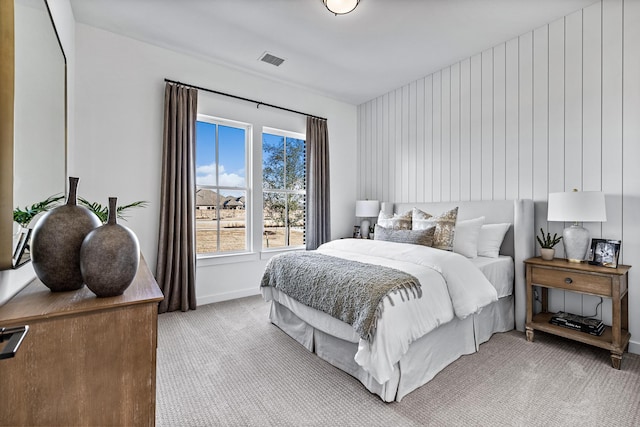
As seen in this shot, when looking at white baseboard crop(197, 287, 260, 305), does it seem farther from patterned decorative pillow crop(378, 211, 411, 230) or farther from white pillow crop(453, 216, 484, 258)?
white pillow crop(453, 216, 484, 258)

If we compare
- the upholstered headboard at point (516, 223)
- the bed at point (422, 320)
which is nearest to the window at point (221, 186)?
the bed at point (422, 320)

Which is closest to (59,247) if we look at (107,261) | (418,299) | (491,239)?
(107,261)

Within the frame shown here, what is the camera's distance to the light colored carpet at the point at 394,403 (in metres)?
1.68

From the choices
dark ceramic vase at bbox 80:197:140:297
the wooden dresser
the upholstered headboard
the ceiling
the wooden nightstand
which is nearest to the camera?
the wooden dresser

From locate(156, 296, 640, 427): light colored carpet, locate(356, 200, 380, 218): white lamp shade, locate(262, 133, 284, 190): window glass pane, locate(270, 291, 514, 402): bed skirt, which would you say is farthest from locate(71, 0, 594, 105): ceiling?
locate(156, 296, 640, 427): light colored carpet

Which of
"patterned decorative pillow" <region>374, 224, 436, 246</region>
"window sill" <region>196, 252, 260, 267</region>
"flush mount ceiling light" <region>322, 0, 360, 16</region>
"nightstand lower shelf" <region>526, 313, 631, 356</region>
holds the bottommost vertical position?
"nightstand lower shelf" <region>526, 313, 631, 356</region>

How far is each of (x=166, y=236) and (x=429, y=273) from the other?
2682 mm

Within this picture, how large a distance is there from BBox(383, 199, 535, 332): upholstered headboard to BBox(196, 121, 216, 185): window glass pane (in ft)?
9.38

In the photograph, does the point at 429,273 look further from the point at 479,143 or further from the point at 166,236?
the point at 166,236

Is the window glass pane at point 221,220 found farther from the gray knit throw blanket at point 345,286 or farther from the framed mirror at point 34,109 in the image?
the framed mirror at point 34,109

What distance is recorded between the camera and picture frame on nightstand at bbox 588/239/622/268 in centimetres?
240

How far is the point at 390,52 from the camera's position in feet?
11.1

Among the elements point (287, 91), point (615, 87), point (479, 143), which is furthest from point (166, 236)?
point (615, 87)

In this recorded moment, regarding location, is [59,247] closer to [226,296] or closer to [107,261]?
[107,261]
